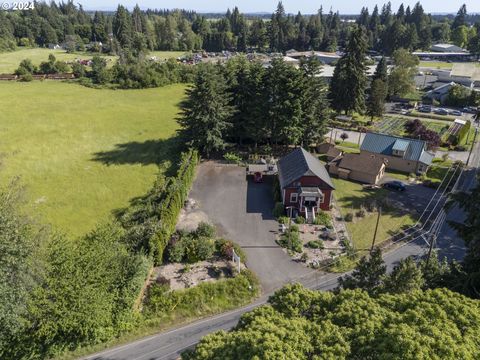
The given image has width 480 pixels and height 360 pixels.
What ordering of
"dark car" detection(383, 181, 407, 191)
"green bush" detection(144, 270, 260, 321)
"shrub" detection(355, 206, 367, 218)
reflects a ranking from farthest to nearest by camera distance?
1. "dark car" detection(383, 181, 407, 191)
2. "shrub" detection(355, 206, 367, 218)
3. "green bush" detection(144, 270, 260, 321)

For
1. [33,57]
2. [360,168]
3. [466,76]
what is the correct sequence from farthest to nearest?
[33,57] < [466,76] < [360,168]

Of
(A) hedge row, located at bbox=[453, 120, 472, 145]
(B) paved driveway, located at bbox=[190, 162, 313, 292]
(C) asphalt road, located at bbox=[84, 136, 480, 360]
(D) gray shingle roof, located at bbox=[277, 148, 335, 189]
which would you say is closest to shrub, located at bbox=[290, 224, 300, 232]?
(B) paved driveway, located at bbox=[190, 162, 313, 292]

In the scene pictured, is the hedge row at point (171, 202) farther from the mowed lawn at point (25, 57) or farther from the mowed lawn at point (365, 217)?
the mowed lawn at point (25, 57)

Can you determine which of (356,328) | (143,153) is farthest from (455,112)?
(356,328)

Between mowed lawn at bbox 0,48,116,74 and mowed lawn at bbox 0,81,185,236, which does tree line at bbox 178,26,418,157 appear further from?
mowed lawn at bbox 0,48,116,74

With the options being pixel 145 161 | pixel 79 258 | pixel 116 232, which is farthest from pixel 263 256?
pixel 145 161

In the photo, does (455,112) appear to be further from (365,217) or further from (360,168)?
(365,217)
